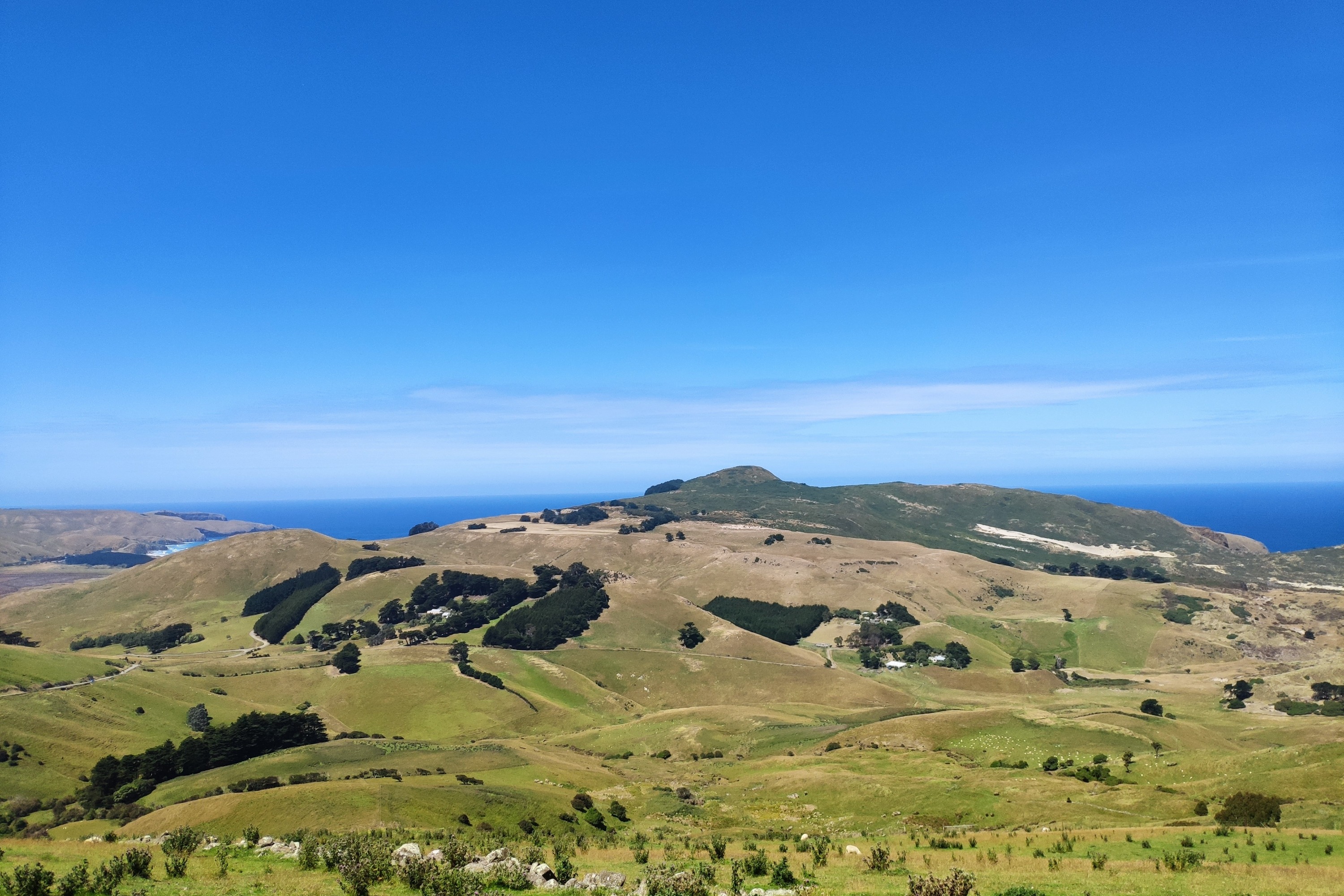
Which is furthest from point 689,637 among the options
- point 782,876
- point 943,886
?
point 943,886

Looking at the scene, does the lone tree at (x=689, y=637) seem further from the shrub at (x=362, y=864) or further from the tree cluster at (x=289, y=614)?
the shrub at (x=362, y=864)

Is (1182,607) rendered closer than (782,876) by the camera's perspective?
No

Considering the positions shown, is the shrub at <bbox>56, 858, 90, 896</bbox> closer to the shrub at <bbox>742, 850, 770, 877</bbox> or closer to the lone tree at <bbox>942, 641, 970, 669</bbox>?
the shrub at <bbox>742, 850, 770, 877</bbox>

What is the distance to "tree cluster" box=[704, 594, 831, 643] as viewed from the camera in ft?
557

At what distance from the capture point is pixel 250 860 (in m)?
28.1

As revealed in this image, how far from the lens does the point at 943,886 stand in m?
18.5

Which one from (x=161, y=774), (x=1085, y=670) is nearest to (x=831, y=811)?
(x=161, y=774)

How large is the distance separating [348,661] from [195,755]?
47.4 meters

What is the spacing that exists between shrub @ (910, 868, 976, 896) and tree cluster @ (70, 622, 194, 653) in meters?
179

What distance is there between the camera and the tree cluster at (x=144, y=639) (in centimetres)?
15488

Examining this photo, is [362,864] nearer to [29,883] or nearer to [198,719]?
[29,883]

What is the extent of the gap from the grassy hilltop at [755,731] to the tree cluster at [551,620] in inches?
144

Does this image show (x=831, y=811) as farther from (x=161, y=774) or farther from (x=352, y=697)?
A: (x=352, y=697)

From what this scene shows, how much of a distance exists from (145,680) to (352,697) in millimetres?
27403
